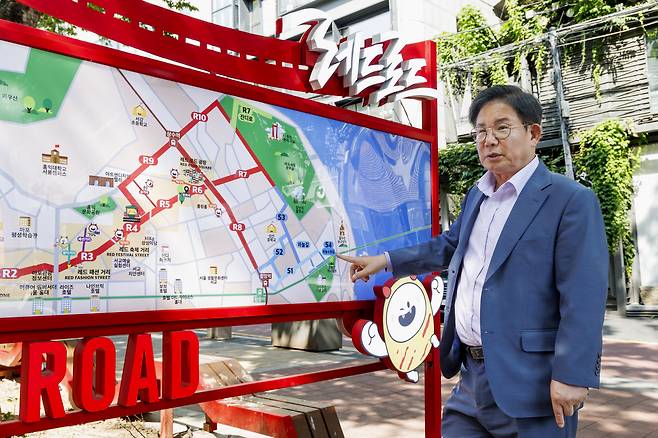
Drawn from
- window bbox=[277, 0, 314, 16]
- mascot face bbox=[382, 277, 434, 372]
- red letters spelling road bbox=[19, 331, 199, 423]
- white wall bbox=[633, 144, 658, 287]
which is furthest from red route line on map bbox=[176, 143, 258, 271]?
window bbox=[277, 0, 314, 16]

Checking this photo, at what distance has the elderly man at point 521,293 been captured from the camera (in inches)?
85.4

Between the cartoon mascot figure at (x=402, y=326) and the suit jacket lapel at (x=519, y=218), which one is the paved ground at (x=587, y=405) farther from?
the suit jacket lapel at (x=519, y=218)

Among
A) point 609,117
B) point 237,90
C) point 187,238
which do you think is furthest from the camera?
point 609,117

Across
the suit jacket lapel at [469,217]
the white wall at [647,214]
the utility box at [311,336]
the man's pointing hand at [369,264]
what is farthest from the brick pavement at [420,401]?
the white wall at [647,214]

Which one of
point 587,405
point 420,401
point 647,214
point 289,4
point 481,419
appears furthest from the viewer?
point 289,4

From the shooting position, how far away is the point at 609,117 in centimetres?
1568

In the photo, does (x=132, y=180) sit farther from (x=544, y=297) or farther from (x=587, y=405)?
(x=587, y=405)

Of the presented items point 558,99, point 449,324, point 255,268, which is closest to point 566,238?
point 449,324

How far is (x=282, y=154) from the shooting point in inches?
142

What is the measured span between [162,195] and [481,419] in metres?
1.85

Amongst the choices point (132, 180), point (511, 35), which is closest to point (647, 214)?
point (511, 35)

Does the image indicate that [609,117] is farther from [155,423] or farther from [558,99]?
[155,423]

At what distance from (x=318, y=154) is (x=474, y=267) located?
160 cm

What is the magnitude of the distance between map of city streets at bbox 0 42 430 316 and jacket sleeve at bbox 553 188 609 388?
5.71ft
